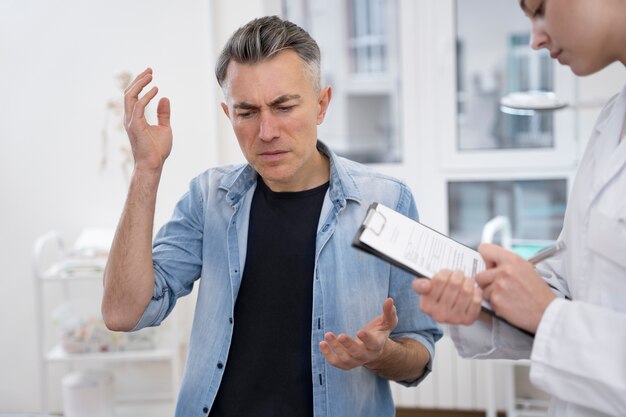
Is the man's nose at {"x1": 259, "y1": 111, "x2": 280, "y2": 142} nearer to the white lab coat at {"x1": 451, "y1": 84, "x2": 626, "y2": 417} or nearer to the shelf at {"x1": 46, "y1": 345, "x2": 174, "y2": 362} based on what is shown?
the white lab coat at {"x1": 451, "y1": 84, "x2": 626, "y2": 417}

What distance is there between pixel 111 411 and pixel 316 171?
1777mm

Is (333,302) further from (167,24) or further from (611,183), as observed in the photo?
(167,24)

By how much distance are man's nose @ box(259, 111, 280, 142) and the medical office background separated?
5.71 ft

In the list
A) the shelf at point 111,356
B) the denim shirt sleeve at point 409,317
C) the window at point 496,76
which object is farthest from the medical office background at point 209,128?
the denim shirt sleeve at point 409,317

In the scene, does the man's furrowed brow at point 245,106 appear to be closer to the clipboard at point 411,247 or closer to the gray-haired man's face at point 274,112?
the gray-haired man's face at point 274,112

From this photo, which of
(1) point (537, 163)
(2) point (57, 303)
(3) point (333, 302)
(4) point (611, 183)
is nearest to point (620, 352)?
(4) point (611, 183)

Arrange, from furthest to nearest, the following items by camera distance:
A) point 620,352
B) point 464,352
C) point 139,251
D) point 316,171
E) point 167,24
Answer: point 167,24 → point 316,171 → point 139,251 → point 464,352 → point 620,352

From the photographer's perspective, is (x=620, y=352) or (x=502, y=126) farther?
(x=502, y=126)

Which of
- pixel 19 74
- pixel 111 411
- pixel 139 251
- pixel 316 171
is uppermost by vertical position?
pixel 19 74

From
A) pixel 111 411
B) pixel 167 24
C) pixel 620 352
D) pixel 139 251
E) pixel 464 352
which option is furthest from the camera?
pixel 167 24

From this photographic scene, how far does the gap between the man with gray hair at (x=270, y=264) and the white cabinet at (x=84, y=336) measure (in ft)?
4.50

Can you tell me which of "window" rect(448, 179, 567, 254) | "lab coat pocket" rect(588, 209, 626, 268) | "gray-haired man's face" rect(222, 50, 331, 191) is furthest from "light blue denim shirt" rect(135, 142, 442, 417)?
"window" rect(448, 179, 567, 254)

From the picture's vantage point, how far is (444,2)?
3.02 m

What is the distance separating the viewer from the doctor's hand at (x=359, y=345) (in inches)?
48.6
